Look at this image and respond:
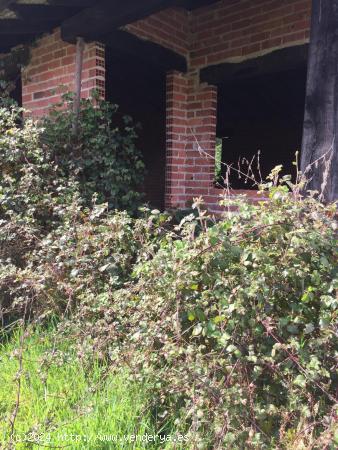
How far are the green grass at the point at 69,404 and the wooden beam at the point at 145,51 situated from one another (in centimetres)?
316

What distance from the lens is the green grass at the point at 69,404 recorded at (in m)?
1.77

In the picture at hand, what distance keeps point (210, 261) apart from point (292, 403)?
2.32 ft

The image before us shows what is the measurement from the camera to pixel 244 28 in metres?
4.73

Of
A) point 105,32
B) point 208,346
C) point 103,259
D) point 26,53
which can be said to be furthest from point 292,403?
point 26,53

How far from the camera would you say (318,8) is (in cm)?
242

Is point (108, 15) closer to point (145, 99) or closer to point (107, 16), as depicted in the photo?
point (107, 16)

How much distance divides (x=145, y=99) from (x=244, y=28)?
294cm

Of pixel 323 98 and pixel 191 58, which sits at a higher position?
pixel 191 58

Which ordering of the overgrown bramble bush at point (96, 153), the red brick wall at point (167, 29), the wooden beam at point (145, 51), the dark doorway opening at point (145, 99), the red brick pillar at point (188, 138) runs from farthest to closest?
1. the dark doorway opening at point (145, 99)
2. the red brick pillar at point (188, 138)
3. the red brick wall at point (167, 29)
4. the wooden beam at point (145, 51)
5. the overgrown bramble bush at point (96, 153)

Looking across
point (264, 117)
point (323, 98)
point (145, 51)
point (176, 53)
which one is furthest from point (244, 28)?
point (264, 117)

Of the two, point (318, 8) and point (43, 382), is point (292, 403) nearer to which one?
point (43, 382)

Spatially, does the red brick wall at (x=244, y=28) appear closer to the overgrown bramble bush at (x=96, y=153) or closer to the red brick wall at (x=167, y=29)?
the red brick wall at (x=167, y=29)

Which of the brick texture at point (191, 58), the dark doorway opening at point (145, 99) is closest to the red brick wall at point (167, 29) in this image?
the brick texture at point (191, 58)

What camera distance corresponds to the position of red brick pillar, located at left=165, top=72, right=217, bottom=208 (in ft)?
16.7
